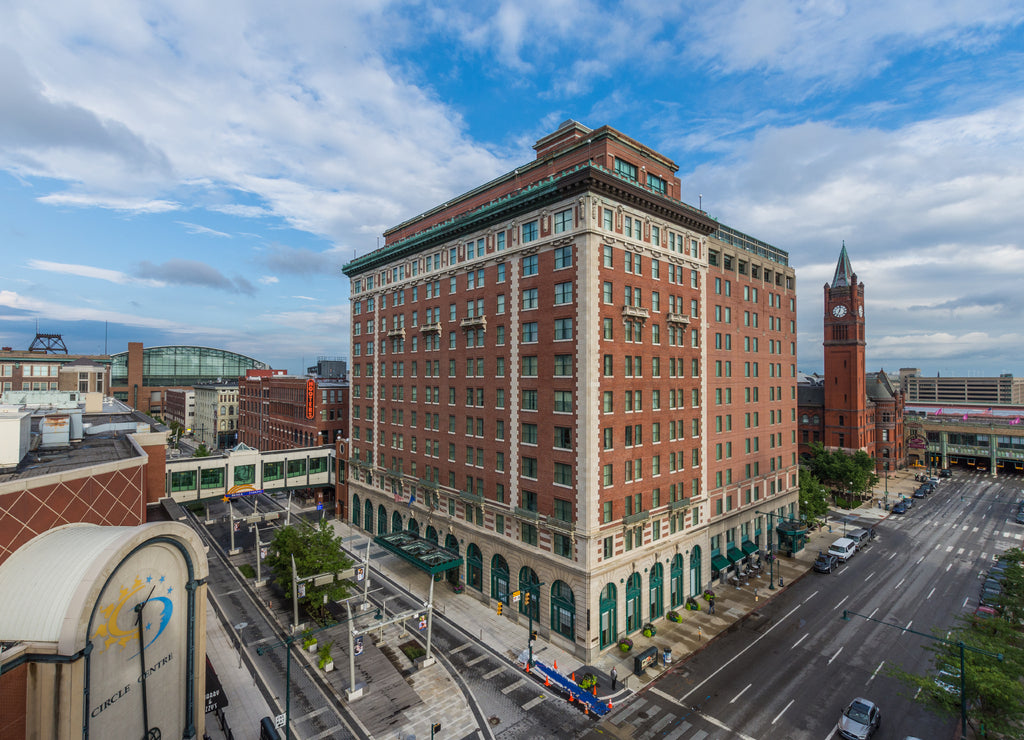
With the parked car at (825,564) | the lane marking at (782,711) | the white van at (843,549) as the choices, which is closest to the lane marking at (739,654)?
the lane marking at (782,711)

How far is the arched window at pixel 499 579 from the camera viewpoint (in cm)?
4278

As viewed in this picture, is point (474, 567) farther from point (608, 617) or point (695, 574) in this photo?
point (695, 574)

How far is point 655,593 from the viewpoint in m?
41.7

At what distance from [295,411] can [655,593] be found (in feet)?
220

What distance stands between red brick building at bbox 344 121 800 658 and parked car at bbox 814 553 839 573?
176 inches

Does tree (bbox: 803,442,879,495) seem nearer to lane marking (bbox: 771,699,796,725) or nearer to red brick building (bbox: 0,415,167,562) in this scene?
lane marking (bbox: 771,699,796,725)

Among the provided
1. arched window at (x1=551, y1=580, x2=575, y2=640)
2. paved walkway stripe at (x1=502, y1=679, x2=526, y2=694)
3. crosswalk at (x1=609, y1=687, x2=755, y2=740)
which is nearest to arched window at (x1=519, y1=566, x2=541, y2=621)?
arched window at (x1=551, y1=580, x2=575, y2=640)

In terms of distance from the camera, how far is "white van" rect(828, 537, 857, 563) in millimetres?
55562

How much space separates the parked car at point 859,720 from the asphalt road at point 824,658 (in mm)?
719

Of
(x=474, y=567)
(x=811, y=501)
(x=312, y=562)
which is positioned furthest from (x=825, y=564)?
(x=312, y=562)

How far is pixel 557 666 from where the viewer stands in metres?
34.4

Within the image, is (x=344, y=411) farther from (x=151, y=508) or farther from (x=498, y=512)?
(x=498, y=512)

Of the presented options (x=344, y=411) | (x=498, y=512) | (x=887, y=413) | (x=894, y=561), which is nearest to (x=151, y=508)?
(x=498, y=512)

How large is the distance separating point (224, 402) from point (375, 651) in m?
108
